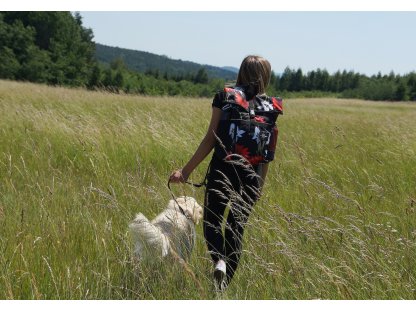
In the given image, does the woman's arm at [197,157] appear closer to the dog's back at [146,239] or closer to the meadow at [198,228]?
the meadow at [198,228]

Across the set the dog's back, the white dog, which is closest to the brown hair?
the white dog

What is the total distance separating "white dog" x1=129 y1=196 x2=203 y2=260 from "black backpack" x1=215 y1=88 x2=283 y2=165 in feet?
1.48

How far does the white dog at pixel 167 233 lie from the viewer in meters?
2.50

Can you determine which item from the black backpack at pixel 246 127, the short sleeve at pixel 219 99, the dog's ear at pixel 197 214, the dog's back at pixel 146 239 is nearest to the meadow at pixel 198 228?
the dog's back at pixel 146 239

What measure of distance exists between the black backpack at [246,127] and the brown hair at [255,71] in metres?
0.08

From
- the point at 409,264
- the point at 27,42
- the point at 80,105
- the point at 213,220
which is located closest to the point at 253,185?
the point at 213,220

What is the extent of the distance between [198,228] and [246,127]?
115cm

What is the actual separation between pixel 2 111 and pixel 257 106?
601cm

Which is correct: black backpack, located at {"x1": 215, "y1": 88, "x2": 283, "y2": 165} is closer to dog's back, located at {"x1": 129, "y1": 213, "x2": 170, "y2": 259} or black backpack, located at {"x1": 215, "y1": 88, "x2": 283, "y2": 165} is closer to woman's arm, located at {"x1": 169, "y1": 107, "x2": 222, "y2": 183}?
woman's arm, located at {"x1": 169, "y1": 107, "x2": 222, "y2": 183}

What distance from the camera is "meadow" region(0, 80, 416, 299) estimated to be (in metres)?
2.26

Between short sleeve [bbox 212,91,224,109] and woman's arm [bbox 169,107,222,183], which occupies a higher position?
short sleeve [bbox 212,91,224,109]

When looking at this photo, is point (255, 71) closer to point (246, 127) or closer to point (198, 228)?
point (246, 127)

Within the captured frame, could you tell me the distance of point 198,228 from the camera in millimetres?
3404

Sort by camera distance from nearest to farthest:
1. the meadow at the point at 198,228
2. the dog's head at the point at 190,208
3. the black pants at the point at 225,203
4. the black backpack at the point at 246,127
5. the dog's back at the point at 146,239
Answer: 1. the meadow at the point at 198,228
2. the dog's back at the point at 146,239
3. the black backpack at the point at 246,127
4. the black pants at the point at 225,203
5. the dog's head at the point at 190,208
